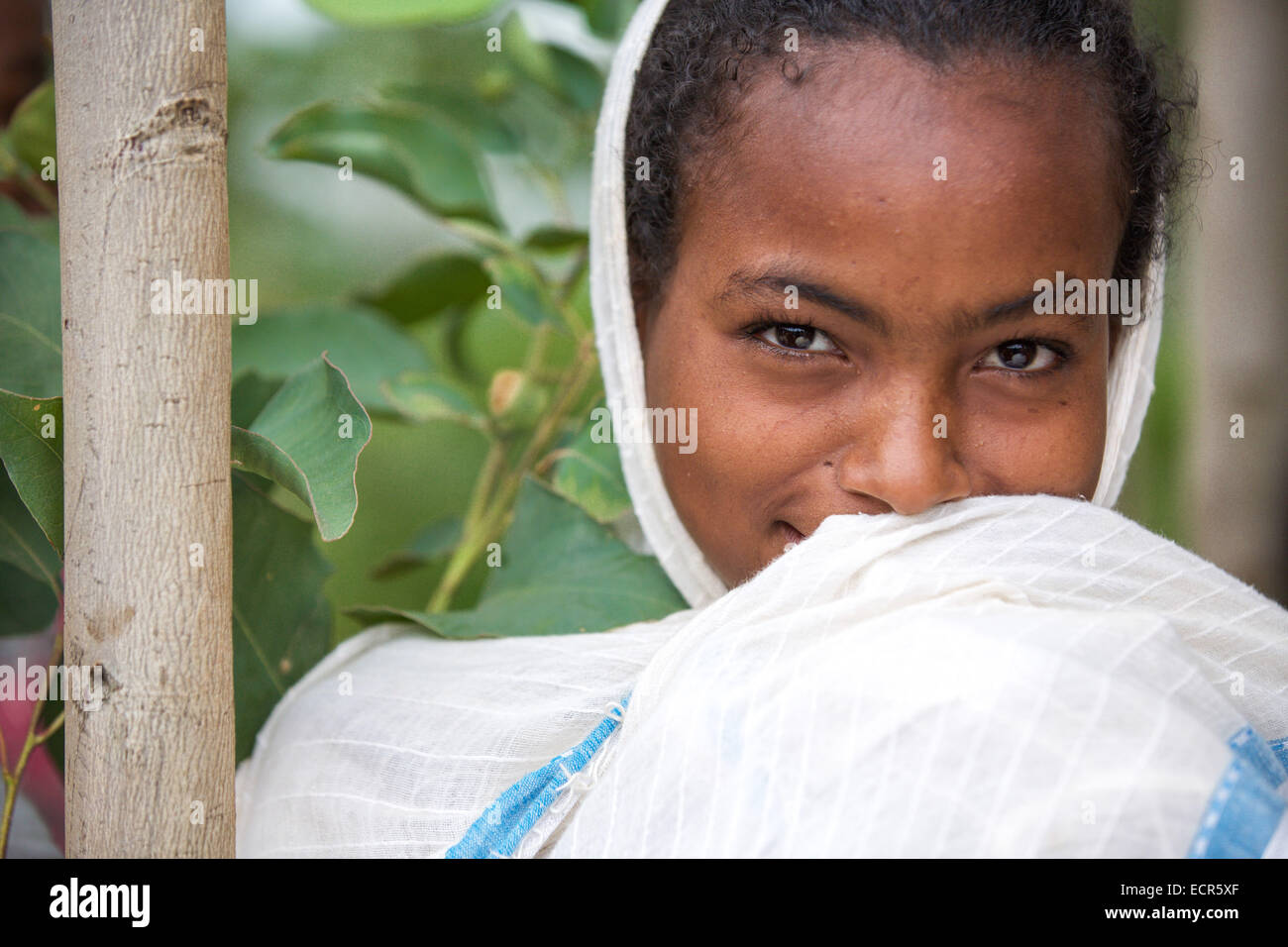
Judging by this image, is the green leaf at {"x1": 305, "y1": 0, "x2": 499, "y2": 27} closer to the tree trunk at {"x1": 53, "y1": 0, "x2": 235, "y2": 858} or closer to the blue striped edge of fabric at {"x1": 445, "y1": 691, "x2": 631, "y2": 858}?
the tree trunk at {"x1": 53, "y1": 0, "x2": 235, "y2": 858}

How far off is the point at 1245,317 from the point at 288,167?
1631 mm

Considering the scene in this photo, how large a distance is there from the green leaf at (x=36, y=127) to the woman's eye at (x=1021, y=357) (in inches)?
36.3

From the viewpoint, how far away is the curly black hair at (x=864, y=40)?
0.78m

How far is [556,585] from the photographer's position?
1000mm

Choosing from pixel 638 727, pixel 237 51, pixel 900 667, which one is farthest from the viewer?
pixel 237 51

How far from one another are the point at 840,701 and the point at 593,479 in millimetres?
582

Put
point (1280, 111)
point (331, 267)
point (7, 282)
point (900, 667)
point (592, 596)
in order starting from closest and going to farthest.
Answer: point (900, 667) → point (7, 282) → point (592, 596) → point (331, 267) → point (1280, 111)


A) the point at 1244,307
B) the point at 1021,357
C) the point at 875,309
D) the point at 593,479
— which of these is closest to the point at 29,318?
the point at 593,479

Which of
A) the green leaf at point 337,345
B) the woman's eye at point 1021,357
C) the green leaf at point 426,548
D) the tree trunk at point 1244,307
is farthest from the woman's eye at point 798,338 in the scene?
the tree trunk at point 1244,307

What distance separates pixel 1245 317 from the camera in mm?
1954

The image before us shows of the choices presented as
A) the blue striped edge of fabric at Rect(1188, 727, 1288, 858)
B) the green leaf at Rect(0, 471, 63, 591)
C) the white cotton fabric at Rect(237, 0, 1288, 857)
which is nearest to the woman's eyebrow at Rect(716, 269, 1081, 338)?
the white cotton fabric at Rect(237, 0, 1288, 857)

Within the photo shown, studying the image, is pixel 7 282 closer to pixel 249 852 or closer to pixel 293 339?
pixel 293 339

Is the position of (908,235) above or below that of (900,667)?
above

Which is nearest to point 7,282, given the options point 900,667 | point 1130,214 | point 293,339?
point 293,339
